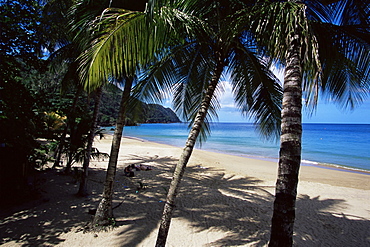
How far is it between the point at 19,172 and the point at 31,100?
6.12 ft

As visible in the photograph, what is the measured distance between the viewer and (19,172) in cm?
464

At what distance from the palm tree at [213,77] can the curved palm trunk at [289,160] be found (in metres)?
1.21

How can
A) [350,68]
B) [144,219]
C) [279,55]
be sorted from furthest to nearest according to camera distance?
[144,219], [350,68], [279,55]

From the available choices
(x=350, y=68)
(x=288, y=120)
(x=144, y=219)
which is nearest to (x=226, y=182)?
(x=144, y=219)

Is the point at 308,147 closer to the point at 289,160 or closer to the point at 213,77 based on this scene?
the point at 213,77

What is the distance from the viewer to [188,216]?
181 inches

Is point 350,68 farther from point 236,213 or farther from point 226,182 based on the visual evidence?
point 226,182

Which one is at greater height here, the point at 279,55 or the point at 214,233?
the point at 279,55

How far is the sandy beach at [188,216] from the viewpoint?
11.8 feet

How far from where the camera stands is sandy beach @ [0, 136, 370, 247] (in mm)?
3597

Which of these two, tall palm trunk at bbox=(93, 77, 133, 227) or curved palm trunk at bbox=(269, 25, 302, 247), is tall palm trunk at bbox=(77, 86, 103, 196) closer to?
tall palm trunk at bbox=(93, 77, 133, 227)

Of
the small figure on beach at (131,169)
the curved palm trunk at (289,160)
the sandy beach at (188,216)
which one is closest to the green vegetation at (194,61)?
the curved palm trunk at (289,160)

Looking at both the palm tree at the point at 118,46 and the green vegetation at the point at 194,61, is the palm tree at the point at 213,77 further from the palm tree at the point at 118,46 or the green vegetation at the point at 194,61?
the palm tree at the point at 118,46

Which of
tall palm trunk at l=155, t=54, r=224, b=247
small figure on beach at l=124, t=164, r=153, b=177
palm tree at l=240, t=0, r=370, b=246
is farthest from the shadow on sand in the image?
palm tree at l=240, t=0, r=370, b=246
